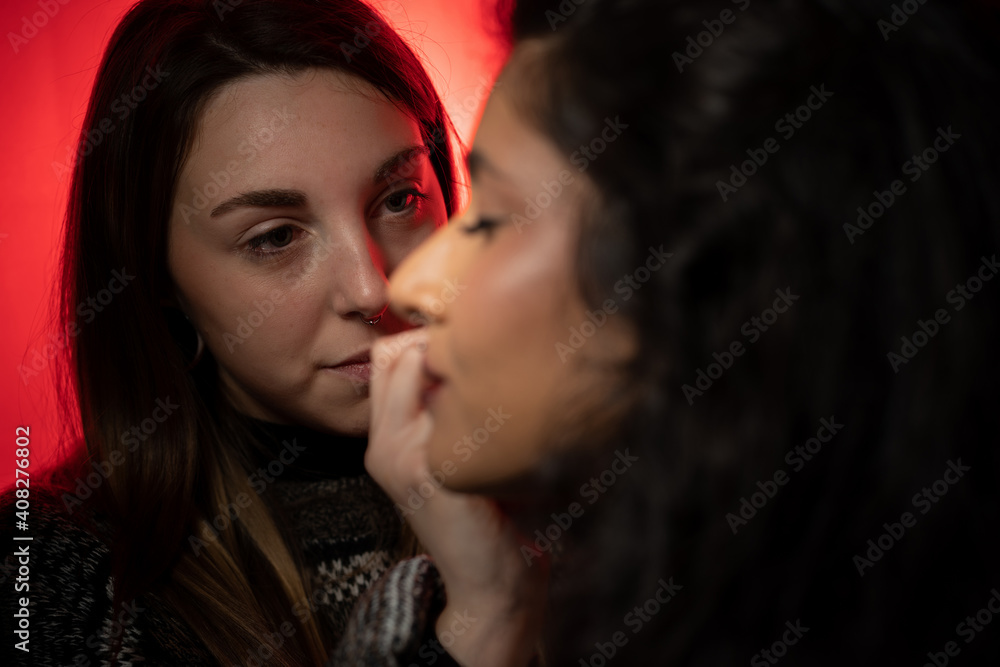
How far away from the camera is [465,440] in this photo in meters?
0.76

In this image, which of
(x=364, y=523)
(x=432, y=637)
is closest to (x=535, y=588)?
(x=432, y=637)

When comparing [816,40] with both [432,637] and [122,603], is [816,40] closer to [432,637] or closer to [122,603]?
[432,637]

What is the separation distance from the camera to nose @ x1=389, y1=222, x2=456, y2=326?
779 millimetres
